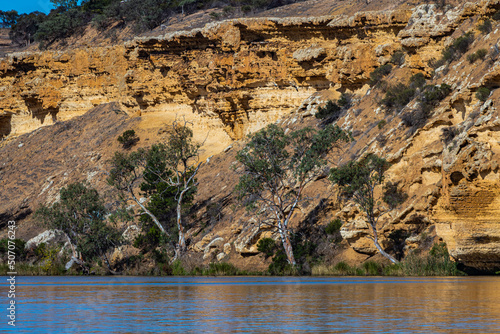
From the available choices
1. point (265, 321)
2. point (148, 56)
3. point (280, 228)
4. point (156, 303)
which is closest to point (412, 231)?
point (280, 228)

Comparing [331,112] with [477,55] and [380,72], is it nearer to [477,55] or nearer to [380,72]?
[380,72]

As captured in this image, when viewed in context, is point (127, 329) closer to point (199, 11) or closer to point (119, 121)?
point (119, 121)

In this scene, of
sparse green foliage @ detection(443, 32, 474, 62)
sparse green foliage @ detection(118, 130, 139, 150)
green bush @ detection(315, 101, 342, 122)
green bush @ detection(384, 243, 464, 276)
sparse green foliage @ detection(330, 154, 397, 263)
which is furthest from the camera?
sparse green foliage @ detection(118, 130, 139, 150)

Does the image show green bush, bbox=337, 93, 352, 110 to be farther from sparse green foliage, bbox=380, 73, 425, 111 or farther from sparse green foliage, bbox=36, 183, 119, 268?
sparse green foliage, bbox=36, 183, 119, 268

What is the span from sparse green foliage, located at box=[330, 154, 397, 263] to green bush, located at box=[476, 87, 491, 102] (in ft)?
15.9

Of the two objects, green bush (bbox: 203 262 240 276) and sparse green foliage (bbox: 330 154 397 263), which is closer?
sparse green foliage (bbox: 330 154 397 263)

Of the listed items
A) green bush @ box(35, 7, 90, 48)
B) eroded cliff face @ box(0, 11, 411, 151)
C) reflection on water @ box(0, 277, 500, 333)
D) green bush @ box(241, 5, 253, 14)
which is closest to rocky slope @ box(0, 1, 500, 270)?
eroded cliff face @ box(0, 11, 411, 151)

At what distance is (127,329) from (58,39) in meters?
77.7

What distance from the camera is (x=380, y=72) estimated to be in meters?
38.8

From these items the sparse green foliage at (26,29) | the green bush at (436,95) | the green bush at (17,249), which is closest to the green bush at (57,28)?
the sparse green foliage at (26,29)

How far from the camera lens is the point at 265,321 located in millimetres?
10227

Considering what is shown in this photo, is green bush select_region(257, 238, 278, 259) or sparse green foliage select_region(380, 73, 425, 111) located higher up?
sparse green foliage select_region(380, 73, 425, 111)

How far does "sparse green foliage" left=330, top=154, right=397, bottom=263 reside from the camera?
27.4 metres

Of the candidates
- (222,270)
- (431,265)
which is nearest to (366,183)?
(431,265)
